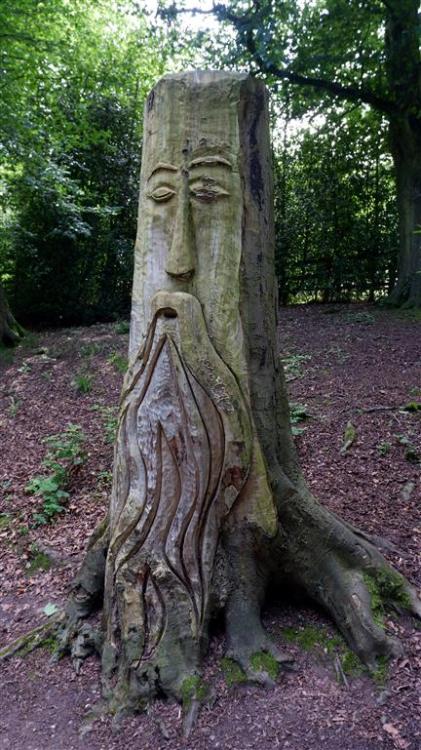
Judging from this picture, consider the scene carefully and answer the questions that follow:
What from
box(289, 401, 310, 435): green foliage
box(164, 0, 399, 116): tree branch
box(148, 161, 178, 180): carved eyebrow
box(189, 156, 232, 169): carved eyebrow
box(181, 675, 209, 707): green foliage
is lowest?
box(181, 675, 209, 707): green foliage

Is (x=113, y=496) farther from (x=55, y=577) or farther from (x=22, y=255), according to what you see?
(x=22, y=255)

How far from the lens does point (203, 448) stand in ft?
8.66

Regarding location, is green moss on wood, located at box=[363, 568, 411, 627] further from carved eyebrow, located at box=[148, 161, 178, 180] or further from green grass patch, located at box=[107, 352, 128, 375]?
green grass patch, located at box=[107, 352, 128, 375]

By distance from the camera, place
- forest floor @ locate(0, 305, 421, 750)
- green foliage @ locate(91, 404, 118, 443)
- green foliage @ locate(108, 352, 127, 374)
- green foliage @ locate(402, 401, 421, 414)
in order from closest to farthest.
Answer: forest floor @ locate(0, 305, 421, 750) < green foliage @ locate(402, 401, 421, 414) < green foliage @ locate(91, 404, 118, 443) < green foliage @ locate(108, 352, 127, 374)

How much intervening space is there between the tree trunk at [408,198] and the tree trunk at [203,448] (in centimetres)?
818

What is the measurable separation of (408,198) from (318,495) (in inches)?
317

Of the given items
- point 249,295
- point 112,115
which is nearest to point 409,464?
point 249,295

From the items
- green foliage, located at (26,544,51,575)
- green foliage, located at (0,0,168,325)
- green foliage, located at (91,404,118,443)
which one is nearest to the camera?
green foliage, located at (26,544,51,575)

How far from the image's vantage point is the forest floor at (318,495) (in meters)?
2.34

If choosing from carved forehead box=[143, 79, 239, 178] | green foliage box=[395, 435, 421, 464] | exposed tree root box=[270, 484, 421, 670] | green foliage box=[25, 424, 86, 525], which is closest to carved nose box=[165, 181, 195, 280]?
carved forehead box=[143, 79, 239, 178]

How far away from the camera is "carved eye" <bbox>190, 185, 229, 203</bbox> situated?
2.78 meters

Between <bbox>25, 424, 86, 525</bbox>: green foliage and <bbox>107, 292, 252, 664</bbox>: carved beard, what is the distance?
196 cm

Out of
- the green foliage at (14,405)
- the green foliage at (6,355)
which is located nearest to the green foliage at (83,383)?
the green foliage at (14,405)

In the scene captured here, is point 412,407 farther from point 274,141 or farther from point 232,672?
point 274,141
